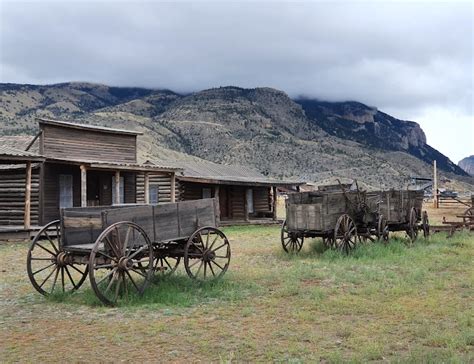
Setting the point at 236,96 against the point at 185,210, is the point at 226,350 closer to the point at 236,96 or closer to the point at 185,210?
the point at 185,210

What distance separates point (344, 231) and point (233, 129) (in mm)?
76837

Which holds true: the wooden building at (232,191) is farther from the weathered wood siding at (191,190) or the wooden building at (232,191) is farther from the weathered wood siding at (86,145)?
the weathered wood siding at (86,145)

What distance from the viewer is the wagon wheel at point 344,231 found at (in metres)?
12.0

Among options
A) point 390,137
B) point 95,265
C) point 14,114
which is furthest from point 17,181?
point 390,137

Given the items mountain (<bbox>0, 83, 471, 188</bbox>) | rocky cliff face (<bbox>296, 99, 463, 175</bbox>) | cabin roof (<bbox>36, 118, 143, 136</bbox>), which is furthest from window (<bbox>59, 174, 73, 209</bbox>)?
rocky cliff face (<bbox>296, 99, 463, 175</bbox>)

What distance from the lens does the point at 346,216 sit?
12.3 metres

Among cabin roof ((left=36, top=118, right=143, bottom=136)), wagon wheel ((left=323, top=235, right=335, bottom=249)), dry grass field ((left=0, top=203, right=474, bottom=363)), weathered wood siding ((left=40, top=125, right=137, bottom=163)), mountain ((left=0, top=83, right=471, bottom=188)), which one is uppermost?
mountain ((left=0, top=83, right=471, bottom=188))

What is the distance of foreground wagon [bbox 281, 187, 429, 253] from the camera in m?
12.1

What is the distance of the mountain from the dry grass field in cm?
5467

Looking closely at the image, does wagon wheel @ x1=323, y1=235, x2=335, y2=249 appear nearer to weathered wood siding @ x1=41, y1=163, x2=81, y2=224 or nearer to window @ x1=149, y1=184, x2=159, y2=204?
weathered wood siding @ x1=41, y1=163, x2=81, y2=224

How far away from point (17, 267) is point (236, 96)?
Answer: 101 metres

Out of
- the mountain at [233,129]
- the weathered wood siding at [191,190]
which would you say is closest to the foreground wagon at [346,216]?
the weathered wood siding at [191,190]

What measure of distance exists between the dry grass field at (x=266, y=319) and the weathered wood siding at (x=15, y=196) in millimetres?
9167

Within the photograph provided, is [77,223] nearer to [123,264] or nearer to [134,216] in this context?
[134,216]
